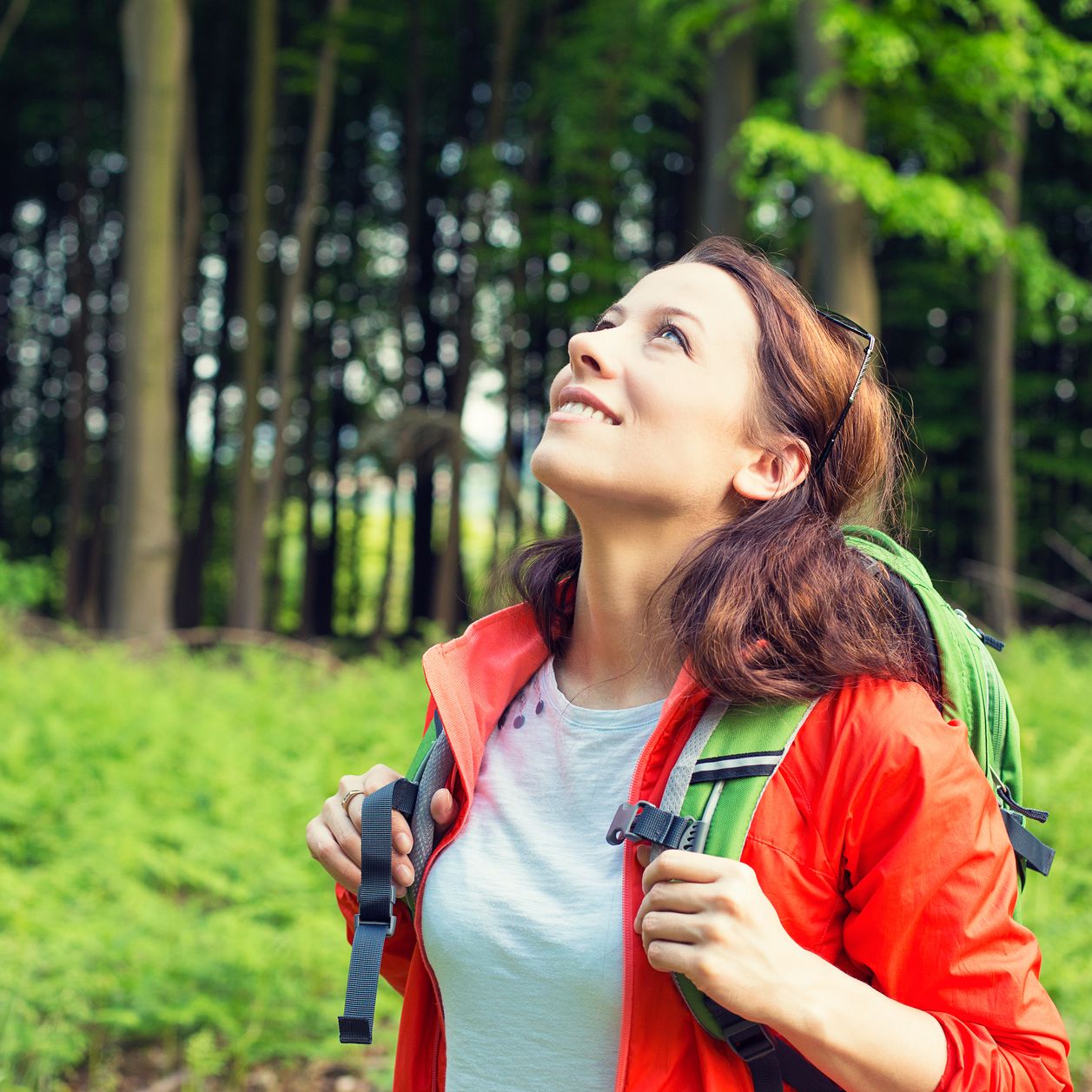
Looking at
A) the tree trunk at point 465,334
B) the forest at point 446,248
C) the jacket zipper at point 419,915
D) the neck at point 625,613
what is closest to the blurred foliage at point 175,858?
the forest at point 446,248

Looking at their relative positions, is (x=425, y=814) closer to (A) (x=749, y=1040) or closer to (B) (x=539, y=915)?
(B) (x=539, y=915)

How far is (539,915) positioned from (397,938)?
1.37 feet

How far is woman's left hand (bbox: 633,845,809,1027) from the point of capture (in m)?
1.25

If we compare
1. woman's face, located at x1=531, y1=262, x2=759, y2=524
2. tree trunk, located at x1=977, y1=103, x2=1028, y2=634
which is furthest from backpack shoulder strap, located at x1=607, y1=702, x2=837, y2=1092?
tree trunk, located at x1=977, y1=103, x2=1028, y2=634

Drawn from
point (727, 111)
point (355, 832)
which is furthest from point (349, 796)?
point (727, 111)

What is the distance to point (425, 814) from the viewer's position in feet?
5.43

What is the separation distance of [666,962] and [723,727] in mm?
287

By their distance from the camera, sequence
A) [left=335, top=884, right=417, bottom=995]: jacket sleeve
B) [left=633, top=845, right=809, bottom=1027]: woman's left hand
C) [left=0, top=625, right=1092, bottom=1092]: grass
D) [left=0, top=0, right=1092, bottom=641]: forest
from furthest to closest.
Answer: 1. [left=0, top=0, right=1092, bottom=641]: forest
2. [left=0, top=625, right=1092, bottom=1092]: grass
3. [left=335, top=884, right=417, bottom=995]: jacket sleeve
4. [left=633, top=845, right=809, bottom=1027]: woman's left hand

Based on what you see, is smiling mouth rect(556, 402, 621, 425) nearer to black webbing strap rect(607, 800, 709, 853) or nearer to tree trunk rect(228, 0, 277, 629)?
black webbing strap rect(607, 800, 709, 853)

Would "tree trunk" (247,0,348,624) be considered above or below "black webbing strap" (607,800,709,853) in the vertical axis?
above

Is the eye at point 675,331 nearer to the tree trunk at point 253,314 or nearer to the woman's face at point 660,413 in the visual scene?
the woman's face at point 660,413

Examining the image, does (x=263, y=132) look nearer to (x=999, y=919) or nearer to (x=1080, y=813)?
(x=1080, y=813)

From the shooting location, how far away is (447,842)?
165 cm

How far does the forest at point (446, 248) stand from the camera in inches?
397
